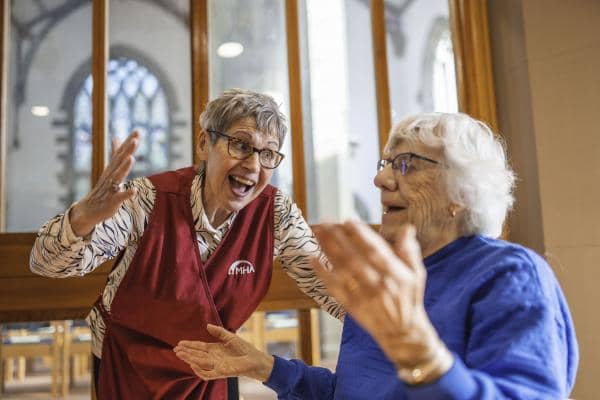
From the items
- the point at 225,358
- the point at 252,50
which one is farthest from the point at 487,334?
the point at 252,50

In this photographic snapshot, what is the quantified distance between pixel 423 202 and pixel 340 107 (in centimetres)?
235

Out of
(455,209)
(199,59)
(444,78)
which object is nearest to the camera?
(455,209)

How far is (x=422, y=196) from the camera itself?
1.17 metres

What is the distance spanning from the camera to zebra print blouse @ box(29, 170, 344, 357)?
121cm

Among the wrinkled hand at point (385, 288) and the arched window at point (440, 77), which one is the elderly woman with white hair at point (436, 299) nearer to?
the wrinkled hand at point (385, 288)

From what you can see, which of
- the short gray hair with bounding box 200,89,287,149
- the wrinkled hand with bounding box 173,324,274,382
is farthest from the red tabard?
the short gray hair with bounding box 200,89,287,149

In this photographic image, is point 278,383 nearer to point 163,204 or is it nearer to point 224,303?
point 224,303

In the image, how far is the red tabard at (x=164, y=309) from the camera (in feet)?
4.67

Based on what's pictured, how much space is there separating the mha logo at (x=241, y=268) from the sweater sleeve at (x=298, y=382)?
30cm

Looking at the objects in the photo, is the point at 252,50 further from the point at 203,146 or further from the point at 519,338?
the point at 519,338

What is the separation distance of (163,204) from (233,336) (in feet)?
1.30

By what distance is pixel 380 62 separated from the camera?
8.68 ft

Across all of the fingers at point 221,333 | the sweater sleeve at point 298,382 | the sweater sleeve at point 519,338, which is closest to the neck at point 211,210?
the fingers at point 221,333

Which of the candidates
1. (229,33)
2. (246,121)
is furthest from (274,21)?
(246,121)
